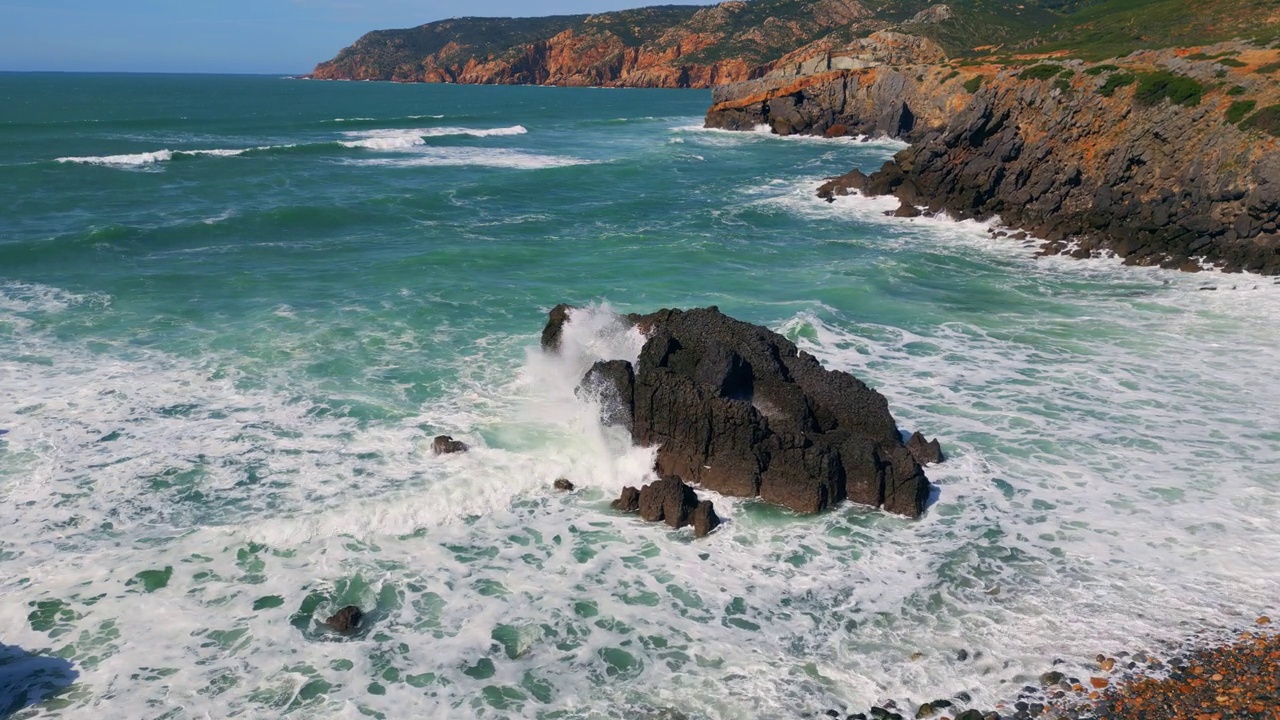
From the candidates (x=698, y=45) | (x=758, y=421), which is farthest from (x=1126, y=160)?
(x=698, y=45)

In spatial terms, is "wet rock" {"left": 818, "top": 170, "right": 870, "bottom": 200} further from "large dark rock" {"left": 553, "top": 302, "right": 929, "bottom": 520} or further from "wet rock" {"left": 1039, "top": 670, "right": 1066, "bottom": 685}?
"wet rock" {"left": 1039, "top": 670, "right": 1066, "bottom": 685}

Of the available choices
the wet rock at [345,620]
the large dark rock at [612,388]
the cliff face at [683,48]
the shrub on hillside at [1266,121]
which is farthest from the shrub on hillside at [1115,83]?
the cliff face at [683,48]

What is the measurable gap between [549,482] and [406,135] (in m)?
63.0

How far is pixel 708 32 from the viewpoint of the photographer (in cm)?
17762

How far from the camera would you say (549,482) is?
14.8 meters

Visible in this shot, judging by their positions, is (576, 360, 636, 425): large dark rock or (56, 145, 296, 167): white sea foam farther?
(56, 145, 296, 167): white sea foam

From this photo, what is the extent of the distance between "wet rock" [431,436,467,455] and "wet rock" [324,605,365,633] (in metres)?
4.53

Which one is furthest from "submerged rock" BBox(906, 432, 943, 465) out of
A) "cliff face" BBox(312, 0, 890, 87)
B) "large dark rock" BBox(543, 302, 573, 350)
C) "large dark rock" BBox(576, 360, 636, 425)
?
"cliff face" BBox(312, 0, 890, 87)

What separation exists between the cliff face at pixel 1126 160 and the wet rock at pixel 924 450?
1798 cm

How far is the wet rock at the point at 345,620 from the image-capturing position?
1087 cm

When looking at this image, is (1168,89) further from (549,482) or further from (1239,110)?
(549,482)

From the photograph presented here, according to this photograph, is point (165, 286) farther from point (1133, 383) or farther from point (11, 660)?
point (1133, 383)

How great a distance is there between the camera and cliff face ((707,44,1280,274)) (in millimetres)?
28141

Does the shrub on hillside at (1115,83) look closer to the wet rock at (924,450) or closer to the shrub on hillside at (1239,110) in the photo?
the shrub on hillside at (1239,110)
